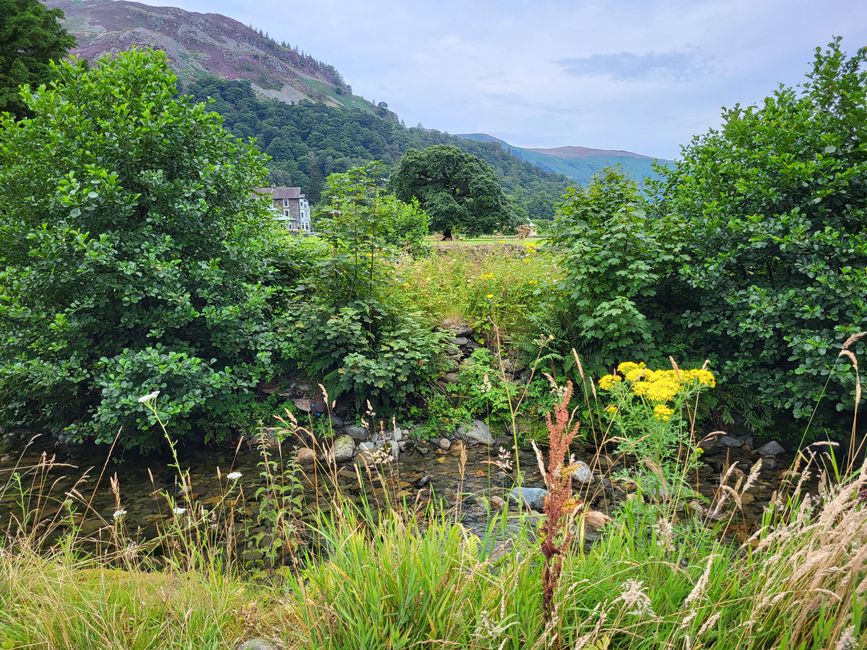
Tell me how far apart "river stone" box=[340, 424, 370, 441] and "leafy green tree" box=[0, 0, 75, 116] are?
38.9 feet

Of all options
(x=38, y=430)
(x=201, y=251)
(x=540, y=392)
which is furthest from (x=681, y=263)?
(x=38, y=430)

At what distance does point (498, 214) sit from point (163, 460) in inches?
1148

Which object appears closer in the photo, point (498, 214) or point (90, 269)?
point (90, 269)

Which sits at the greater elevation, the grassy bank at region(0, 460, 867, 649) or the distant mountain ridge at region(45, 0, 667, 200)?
the distant mountain ridge at region(45, 0, 667, 200)

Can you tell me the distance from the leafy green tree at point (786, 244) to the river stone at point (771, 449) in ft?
1.70

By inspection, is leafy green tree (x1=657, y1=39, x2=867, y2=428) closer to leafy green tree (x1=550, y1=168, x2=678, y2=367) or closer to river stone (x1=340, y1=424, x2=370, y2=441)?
leafy green tree (x1=550, y1=168, x2=678, y2=367)

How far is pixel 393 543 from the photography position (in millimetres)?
2035

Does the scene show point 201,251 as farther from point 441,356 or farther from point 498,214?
point 498,214

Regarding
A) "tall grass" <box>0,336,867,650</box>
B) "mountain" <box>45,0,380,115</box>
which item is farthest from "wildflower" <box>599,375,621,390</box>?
"mountain" <box>45,0,380,115</box>

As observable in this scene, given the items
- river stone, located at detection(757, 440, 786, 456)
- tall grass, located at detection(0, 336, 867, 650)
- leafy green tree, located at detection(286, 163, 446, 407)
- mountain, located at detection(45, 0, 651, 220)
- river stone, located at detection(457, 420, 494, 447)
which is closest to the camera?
tall grass, located at detection(0, 336, 867, 650)

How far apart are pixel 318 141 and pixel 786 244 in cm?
8945

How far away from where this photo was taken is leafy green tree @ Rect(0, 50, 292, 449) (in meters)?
5.01

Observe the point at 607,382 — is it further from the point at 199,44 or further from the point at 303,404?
the point at 199,44

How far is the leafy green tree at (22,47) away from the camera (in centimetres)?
1177
